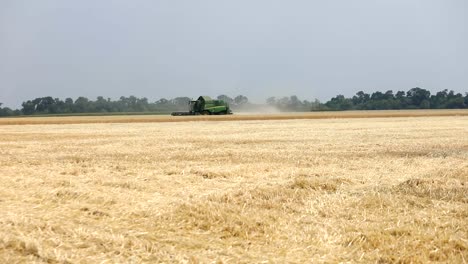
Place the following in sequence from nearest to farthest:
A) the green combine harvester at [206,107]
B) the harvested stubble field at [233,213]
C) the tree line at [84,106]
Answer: the harvested stubble field at [233,213]
the green combine harvester at [206,107]
the tree line at [84,106]

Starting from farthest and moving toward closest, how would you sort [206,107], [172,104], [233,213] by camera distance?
[172,104] → [206,107] → [233,213]

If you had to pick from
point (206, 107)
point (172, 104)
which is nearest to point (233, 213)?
point (206, 107)

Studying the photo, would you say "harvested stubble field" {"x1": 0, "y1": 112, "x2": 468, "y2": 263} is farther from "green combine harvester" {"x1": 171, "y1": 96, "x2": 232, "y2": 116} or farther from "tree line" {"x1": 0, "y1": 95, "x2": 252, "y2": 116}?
"tree line" {"x1": 0, "y1": 95, "x2": 252, "y2": 116}

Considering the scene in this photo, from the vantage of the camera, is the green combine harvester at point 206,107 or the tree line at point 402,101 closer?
the green combine harvester at point 206,107

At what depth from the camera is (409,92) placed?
446ft

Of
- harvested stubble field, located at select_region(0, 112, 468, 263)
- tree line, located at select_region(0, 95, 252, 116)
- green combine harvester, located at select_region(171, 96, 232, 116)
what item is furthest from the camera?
tree line, located at select_region(0, 95, 252, 116)

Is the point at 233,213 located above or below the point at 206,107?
below

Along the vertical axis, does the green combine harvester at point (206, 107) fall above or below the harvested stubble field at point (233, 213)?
above

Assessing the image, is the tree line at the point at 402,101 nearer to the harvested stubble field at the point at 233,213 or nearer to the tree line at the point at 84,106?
the tree line at the point at 84,106

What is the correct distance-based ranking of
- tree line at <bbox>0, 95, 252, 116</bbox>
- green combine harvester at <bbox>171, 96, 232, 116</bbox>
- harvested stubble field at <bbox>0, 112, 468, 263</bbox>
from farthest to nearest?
1. tree line at <bbox>0, 95, 252, 116</bbox>
2. green combine harvester at <bbox>171, 96, 232, 116</bbox>
3. harvested stubble field at <bbox>0, 112, 468, 263</bbox>

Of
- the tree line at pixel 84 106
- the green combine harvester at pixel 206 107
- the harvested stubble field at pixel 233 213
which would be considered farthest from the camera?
the tree line at pixel 84 106

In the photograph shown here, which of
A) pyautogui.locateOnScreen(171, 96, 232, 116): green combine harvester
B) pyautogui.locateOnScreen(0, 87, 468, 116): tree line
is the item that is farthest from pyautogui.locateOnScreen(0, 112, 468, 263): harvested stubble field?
pyautogui.locateOnScreen(0, 87, 468, 116): tree line

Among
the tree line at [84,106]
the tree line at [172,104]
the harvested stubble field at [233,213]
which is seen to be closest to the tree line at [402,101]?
the tree line at [172,104]

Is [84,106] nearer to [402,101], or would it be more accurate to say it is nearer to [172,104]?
[172,104]
